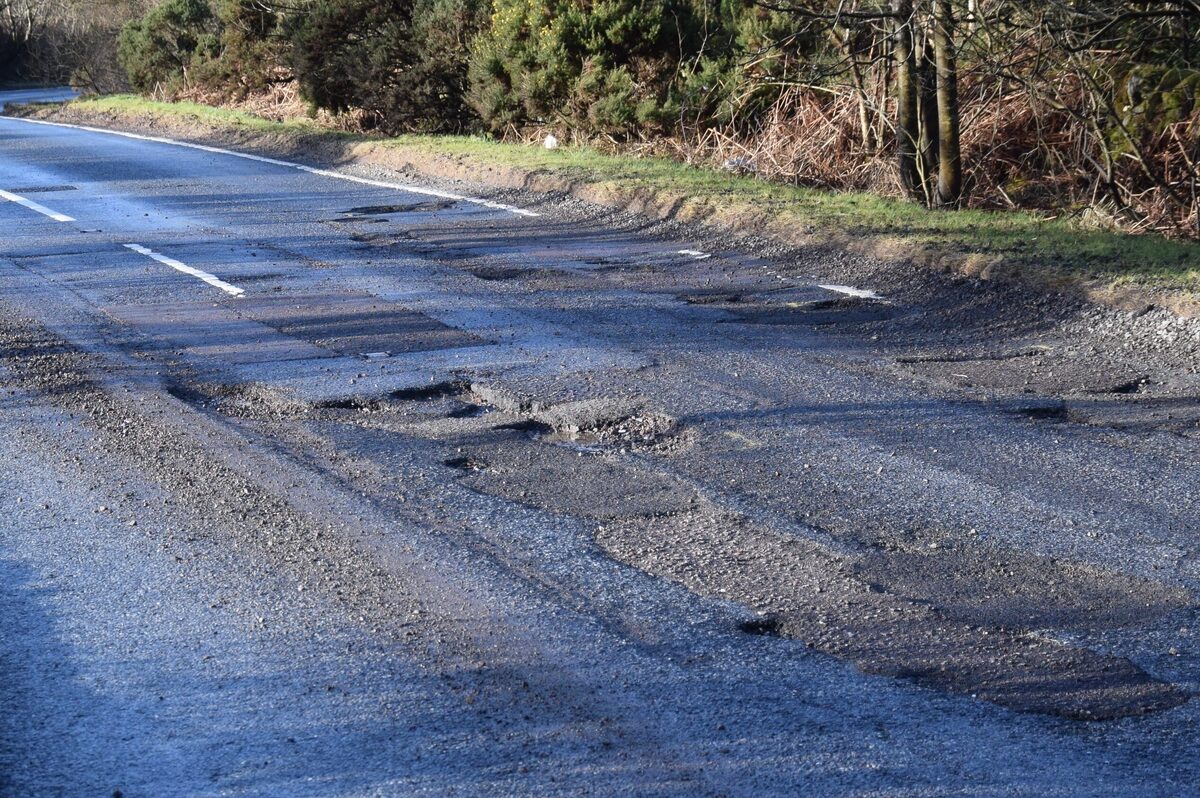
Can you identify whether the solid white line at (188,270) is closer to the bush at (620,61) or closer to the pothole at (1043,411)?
the pothole at (1043,411)

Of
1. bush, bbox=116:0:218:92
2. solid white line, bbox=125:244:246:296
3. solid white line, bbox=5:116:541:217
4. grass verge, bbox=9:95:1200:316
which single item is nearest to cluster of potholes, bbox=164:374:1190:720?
solid white line, bbox=125:244:246:296

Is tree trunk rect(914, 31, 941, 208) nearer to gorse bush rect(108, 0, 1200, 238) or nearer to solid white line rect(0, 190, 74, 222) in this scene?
gorse bush rect(108, 0, 1200, 238)

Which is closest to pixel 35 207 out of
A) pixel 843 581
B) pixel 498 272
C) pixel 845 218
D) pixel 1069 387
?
pixel 498 272

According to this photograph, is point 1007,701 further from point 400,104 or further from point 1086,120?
point 400,104

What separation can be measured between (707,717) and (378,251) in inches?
351

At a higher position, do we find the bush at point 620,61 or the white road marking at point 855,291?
the bush at point 620,61

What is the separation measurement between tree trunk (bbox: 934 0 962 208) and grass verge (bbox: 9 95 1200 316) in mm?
409

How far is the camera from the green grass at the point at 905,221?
9688 millimetres

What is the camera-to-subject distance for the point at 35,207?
608 inches

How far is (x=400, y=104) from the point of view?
21906 millimetres

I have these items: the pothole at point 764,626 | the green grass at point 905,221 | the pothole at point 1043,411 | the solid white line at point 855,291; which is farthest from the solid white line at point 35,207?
the pothole at point 764,626

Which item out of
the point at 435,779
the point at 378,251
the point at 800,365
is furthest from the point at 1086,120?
the point at 435,779

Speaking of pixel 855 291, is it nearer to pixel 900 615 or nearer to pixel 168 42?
pixel 900 615

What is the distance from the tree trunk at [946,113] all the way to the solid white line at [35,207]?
9272 mm
